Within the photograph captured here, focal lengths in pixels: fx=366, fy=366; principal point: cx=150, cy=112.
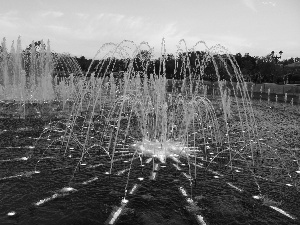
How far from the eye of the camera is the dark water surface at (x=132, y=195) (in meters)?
6.13

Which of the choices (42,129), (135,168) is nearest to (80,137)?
(42,129)

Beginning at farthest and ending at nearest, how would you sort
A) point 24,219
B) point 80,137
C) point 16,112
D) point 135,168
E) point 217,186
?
1. point 16,112
2. point 80,137
3. point 135,168
4. point 217,186
5. point 24,219

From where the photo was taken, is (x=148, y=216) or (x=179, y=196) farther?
(x=179, y=196)

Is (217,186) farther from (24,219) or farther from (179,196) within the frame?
(24,219)

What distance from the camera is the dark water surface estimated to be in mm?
6133

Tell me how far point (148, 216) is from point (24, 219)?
2022 mm

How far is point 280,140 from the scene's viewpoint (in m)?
13.4

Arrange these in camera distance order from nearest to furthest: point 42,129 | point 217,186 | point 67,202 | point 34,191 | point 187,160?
1. point 67,202
2. point 34,191
3. point 217,186
4. point 187,160
5. point 42,129

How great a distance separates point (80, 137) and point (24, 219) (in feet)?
22.8

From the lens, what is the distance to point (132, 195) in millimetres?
7113

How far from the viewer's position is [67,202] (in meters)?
6.65

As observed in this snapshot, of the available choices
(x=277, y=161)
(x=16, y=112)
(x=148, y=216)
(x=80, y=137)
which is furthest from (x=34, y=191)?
(x=16, y=112)

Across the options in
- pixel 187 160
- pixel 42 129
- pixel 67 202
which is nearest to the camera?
pixel 67 202

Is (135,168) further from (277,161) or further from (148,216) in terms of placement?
(277,161)
